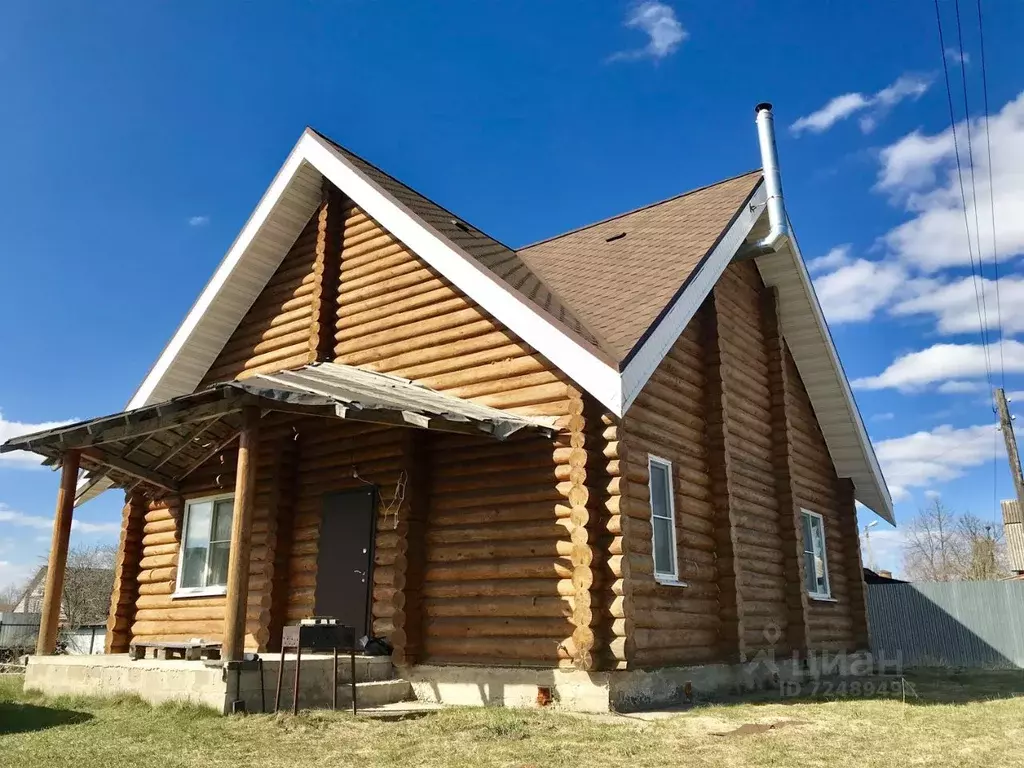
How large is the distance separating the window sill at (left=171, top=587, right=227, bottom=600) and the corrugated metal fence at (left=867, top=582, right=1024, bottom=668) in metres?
15.5

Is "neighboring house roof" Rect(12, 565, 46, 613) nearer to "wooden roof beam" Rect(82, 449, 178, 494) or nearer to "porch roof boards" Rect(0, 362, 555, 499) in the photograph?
"wooden roof beam" Rect(82, 449, 178, 494)

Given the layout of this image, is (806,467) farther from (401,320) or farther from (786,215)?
(401,320)

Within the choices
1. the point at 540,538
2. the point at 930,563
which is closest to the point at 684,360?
the point at 540,538

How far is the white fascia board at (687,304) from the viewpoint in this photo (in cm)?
945

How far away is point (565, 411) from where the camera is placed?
33.4 feet

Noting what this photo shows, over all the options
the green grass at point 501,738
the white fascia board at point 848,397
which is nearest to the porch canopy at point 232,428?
the green grass at point 501,738

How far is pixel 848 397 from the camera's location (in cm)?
1716

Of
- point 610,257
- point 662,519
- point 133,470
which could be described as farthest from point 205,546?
point 610,257

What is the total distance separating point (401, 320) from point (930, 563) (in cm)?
6785

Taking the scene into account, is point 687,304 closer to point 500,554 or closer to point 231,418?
point 500,554

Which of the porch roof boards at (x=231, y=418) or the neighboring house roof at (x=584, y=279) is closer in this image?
the porch roof boards at (x=231, y=418)

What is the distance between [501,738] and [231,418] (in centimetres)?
579

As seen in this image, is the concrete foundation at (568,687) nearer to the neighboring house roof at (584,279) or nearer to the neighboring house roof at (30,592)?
the neighboring house roof at (584,279)

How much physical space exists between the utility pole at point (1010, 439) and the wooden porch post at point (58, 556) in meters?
21.6
